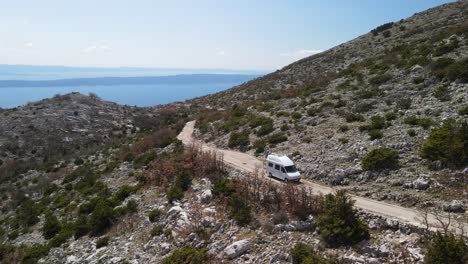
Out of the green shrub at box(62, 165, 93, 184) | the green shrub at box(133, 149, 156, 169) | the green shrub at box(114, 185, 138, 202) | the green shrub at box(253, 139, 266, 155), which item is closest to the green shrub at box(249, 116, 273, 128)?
the green shrub at box(253, 139, 266, 155)

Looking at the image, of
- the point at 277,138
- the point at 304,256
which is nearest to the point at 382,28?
the point at 277,138

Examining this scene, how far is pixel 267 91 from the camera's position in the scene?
2840 inches

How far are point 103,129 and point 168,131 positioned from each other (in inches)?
1039

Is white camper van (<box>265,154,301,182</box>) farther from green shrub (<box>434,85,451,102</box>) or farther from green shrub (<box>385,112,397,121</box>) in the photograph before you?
green shrub (<box>434,85,451,102</box>)

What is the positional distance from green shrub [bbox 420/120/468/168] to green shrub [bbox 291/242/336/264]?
442 inches

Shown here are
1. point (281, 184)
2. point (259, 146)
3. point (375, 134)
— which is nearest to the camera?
point (281, 184)

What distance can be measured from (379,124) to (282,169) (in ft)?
32.1

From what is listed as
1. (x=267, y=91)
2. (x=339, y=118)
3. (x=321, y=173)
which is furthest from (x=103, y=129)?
(x=321, y=173)

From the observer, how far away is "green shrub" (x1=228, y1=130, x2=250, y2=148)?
121 feet

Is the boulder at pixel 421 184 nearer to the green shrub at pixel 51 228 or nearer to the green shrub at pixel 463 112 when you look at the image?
the green shrub at pixel 463 112

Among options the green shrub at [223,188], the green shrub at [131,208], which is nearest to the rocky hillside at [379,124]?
the green shrub at [223,188]

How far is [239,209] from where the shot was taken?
1948 cm

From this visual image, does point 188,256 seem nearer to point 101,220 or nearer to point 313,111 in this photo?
point 101,220

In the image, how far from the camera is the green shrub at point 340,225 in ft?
49.2
